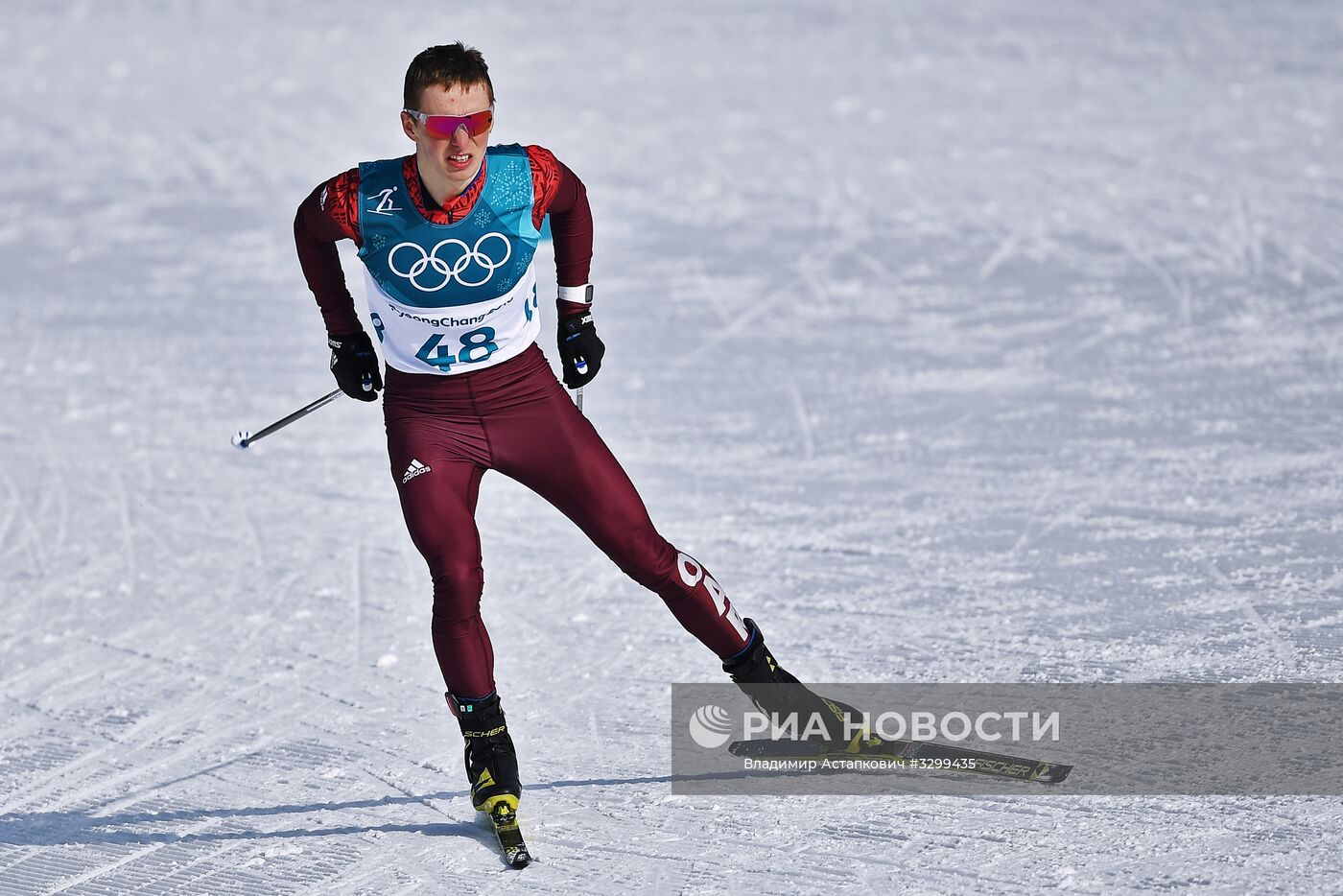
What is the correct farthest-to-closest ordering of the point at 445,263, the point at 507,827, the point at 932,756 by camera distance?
the point at 932,756
the point at 507,827
the point at 445,263

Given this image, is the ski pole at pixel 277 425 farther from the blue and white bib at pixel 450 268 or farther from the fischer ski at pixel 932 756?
the fischer ski at pixel 932 756

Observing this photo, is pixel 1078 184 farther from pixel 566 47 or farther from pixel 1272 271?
pixel 566 47

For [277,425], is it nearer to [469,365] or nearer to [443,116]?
[469,365]

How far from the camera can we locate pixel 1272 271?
8719 mm

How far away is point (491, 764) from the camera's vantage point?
389 centimetres

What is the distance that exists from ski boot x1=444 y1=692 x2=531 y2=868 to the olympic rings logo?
1076mm

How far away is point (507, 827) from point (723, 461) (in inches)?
125

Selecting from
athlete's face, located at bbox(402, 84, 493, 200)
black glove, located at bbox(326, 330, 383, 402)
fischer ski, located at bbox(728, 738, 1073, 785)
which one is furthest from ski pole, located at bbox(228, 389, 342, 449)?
fischer ski, located at bbox(728, 738, 1073, 785)

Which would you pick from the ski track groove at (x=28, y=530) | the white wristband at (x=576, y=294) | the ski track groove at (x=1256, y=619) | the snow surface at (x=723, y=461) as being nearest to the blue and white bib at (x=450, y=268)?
the white wristband at (x=576, y=294)

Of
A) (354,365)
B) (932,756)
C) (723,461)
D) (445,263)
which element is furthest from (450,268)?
(723,461)

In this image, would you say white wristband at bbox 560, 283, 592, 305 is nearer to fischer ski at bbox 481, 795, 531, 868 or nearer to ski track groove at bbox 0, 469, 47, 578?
fischer ski at bbox 481, 795, 531, 868

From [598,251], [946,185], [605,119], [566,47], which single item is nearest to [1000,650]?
[598,251]

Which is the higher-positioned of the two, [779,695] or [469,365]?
[469,365]

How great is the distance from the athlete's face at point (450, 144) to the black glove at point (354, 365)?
0.58 metres
